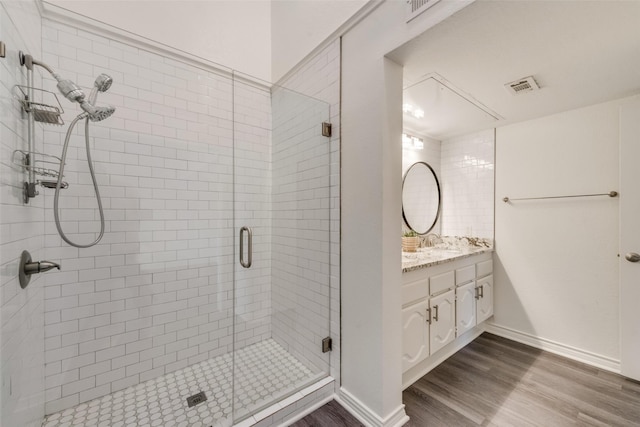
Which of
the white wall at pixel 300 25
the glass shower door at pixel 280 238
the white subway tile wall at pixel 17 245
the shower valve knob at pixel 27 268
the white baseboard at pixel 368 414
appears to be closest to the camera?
the white subway tile wall at pixel 17 245

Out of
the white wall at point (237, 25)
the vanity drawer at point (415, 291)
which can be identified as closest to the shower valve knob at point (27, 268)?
the white wall at point (237, 25)

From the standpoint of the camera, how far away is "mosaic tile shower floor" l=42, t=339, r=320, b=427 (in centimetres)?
142

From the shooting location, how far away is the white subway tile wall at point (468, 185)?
8.71ft

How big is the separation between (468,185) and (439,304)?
1529 mm

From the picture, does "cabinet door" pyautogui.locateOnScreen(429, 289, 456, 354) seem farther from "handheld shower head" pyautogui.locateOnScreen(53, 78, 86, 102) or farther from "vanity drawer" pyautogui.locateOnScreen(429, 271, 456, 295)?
"handheld shower head" pyautogui.locateOnScreen(53, 78, 86, 102)

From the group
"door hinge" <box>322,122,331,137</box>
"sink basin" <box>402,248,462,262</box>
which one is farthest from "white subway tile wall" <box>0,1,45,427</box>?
"sink basin" <box>402,248,462,262</box>

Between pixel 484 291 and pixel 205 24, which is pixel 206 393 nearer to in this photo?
pixel 484 291

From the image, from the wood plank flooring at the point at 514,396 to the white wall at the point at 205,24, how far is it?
2735 millimetres

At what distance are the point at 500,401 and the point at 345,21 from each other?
8.59 ft

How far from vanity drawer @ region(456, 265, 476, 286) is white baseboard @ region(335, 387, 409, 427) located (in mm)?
1104

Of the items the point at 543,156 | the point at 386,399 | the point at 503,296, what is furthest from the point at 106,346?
the point at 543,156

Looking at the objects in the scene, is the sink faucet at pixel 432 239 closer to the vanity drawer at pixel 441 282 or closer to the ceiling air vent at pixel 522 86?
the vanity drawer at pixel 441 282

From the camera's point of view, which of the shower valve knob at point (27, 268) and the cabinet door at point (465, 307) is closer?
the shower valve knob at point (27, 268)

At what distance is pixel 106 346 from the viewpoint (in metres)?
1.60
